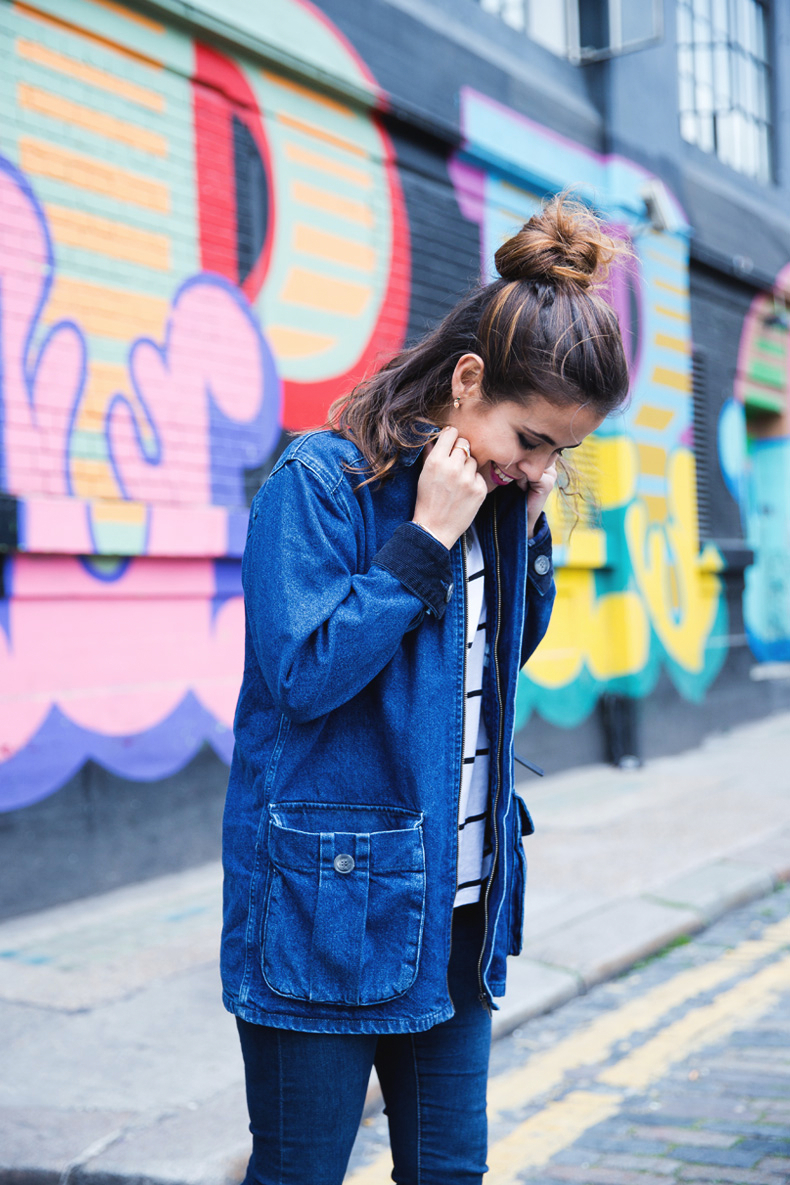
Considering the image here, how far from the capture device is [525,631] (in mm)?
1945

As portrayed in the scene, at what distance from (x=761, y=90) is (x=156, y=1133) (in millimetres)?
11849

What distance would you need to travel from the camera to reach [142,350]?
5.32 m

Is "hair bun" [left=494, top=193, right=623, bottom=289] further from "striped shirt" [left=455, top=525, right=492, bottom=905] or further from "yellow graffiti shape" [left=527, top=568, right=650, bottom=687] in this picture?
"yellow graffiti shape" [left=527, top=568, right=650, bottom=687]

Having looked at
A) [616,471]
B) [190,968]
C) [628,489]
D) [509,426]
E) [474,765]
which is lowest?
[190,968]

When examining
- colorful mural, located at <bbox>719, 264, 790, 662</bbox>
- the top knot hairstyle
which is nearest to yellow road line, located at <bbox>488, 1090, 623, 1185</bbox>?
the top knot hairstyle

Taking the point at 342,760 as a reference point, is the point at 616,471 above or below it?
above

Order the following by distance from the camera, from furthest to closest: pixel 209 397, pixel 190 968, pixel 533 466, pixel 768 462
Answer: pixel 768 462
pixel 209 397
pixel 190 968
pixel 533 466

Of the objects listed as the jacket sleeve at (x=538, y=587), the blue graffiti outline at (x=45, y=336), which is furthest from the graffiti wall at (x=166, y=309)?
the jacket sleeve at (x=538, y=587)

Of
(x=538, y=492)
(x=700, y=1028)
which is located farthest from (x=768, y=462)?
(x=538, y=492)

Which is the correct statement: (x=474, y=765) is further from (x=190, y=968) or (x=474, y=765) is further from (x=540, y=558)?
(x=190, y=968)

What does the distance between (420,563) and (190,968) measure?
2.96 m

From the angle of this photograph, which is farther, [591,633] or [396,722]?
[591,633]

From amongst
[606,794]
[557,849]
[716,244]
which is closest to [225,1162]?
[557,849]

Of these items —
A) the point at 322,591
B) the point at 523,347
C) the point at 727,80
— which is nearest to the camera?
the point at 322,591
